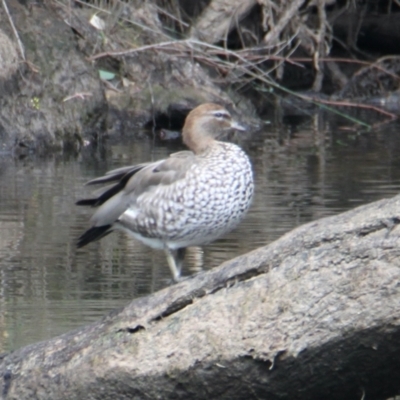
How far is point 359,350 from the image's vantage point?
3.56 meters

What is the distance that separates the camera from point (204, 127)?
5.96 metres

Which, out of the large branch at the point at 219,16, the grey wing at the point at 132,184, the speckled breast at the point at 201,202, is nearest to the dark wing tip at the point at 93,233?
the grey wing at the point at 132,184

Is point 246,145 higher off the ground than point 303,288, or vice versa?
point 303,288

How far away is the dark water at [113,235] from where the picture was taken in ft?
19.0

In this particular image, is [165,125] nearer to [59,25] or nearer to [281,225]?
[59,25]

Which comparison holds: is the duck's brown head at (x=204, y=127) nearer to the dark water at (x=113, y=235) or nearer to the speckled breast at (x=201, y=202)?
the speckled breast at (x=201, y=202)

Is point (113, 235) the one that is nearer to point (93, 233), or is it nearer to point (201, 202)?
point (93, 233)

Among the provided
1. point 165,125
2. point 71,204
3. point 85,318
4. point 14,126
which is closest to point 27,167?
point 14,126

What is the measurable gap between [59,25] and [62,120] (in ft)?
4.71

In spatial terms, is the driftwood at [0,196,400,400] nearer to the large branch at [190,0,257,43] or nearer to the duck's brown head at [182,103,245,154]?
the duck's brown head at [182,103,245,154]

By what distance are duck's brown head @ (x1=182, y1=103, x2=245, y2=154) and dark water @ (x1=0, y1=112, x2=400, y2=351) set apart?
83 centimetres

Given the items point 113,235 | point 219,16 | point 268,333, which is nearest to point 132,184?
point 268,333

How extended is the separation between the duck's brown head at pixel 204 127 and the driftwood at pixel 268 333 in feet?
6.08

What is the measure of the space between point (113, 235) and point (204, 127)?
1.98 m
